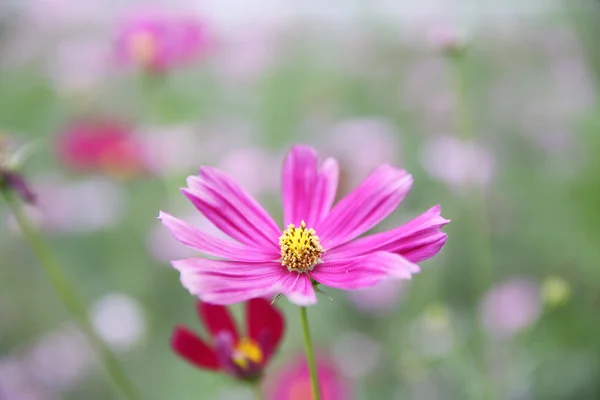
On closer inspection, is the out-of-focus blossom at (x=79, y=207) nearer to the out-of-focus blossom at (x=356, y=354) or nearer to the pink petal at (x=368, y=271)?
the out-of-focus blossom at (x=356, y=354)

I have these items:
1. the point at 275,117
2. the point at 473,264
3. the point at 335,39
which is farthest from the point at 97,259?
the point at 335,39

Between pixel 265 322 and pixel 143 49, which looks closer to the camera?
pixel 265 322

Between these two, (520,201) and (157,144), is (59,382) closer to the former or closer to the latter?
(157,144)

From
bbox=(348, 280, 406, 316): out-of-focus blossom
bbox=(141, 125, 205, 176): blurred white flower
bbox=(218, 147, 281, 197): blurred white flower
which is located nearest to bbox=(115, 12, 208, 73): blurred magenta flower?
bbox=(141, 125, 205, 176): blurred white flower

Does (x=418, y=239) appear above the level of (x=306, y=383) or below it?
above

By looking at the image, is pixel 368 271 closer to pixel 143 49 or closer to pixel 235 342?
pixel 235 342

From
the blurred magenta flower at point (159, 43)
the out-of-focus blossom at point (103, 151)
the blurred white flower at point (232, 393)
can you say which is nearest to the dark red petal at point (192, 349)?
the blurred white flower at point (232, 393)

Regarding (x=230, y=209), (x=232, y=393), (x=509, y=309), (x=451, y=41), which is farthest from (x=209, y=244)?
(x=509, y=309)
